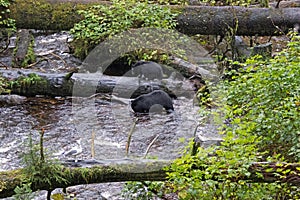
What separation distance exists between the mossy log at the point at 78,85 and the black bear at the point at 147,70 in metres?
0.17

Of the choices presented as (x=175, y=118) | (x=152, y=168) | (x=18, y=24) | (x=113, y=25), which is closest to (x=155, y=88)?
(x=175, y=118)

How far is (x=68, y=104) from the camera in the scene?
741cm

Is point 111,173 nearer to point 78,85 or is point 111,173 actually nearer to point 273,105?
point 273,105

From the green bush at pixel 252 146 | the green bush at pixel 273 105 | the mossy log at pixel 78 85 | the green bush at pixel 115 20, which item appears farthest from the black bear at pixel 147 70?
the green bush at pixel 252 146

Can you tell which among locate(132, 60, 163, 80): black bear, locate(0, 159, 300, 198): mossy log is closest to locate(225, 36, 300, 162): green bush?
locate(0, 159, 300, 198): mossy log

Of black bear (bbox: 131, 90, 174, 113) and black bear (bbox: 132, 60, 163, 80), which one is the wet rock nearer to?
black bear (bbox: 131, 90, 174, 113)

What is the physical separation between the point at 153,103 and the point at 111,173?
346 centimetres

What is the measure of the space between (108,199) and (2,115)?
2838mm

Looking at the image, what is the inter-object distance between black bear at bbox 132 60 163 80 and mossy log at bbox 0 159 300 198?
4253mm

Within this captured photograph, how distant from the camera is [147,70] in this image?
8.10 m

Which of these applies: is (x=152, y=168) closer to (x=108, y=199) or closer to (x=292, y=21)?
(x=108, y=199)

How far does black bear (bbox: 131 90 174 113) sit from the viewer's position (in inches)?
282

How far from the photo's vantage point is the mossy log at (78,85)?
24.6 feet

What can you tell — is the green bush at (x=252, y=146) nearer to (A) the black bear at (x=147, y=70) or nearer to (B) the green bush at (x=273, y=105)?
(B) the green bush at (x=273, y=105)
